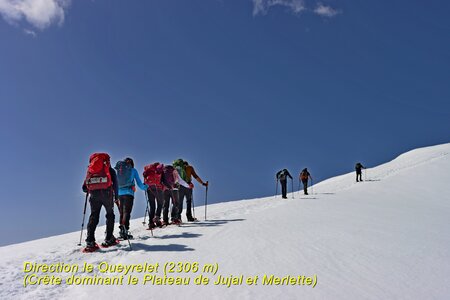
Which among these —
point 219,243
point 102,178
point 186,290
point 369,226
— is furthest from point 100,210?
point 369,226

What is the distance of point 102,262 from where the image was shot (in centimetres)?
640

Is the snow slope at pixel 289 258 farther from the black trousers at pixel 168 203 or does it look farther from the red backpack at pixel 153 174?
the red backpack at pixel 153 174

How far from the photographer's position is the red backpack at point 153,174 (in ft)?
36.3

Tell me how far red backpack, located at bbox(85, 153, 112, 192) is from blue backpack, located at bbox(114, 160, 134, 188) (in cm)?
128

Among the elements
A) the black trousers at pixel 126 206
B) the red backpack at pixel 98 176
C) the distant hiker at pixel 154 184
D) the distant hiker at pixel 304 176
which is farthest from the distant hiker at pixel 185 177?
the distant hiker at pixel 304 176

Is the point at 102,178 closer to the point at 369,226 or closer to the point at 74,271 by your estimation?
the point at 74,271

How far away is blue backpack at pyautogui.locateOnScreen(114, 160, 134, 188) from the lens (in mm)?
9422

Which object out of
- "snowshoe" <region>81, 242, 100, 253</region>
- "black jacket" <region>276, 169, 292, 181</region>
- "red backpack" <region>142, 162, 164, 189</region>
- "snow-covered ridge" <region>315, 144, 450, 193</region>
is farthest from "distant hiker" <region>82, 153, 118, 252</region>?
"snow-covered ridge" <region>315, 144, 450, 193</region>

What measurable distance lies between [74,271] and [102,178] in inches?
102

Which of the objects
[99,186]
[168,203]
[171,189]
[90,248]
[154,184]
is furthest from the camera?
[168,203]

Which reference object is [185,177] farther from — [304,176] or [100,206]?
[304,176]

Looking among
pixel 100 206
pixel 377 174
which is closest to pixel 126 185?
pixel 100 206

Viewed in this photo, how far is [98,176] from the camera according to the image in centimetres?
805

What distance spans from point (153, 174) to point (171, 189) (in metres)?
0.84
